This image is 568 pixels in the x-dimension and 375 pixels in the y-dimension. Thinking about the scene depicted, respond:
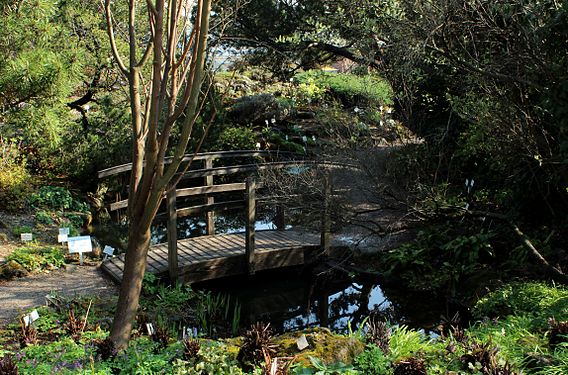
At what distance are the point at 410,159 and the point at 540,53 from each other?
8.93 ft

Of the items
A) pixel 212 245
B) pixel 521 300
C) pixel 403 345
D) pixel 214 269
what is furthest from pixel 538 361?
pixel 212 245

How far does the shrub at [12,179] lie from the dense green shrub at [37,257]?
187cm

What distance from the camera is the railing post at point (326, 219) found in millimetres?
8969

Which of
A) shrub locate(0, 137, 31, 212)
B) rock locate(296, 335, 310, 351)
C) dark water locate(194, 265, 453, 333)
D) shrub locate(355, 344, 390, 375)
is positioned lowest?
dark water locate(194, 265, 453, 333)

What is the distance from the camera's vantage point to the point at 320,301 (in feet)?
29.6

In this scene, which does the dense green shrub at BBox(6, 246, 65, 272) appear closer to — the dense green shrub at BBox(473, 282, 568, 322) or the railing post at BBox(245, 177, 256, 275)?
the railing post at BBox(245, 177, 256, 275)

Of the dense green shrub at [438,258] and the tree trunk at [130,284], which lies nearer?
the tree trunk at [130,284]

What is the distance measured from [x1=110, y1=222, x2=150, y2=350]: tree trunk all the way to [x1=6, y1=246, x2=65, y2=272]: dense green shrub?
4009 mm

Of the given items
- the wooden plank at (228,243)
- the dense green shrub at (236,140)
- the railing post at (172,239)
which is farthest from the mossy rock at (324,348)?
the dense green shrub at (236,140)

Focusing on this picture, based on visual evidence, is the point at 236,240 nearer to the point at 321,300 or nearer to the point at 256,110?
the point at 321,300

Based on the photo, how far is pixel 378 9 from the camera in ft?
29.8

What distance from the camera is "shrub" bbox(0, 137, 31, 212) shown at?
32.9 feet

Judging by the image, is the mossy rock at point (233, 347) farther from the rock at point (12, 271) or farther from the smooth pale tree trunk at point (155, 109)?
the rock at point (12, 271)

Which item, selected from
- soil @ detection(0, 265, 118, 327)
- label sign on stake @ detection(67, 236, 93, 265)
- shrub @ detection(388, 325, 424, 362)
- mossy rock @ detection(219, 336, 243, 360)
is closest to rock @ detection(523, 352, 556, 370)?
shrub @ detection(388, 325, 424, 362)
